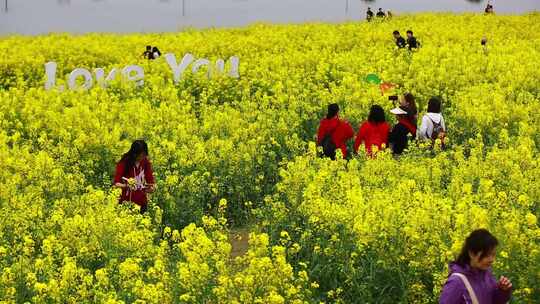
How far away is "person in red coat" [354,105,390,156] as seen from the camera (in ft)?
34.3

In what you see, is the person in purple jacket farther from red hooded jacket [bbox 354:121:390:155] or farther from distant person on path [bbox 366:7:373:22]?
distant person on path [bbox 366:7:373:22]

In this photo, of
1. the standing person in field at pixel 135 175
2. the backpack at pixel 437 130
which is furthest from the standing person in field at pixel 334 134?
the standing person in field at pixel 135 175

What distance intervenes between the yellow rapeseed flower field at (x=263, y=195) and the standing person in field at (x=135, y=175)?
7.9 inches

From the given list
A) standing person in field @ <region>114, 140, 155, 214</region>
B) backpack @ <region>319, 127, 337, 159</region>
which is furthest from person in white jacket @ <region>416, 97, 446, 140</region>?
standing person in field @ <region>114, 140, 155, 214</region>

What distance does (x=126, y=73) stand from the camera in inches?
684

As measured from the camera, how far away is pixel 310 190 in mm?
8258

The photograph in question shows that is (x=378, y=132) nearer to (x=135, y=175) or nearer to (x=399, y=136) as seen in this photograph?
(x=399, y=136)

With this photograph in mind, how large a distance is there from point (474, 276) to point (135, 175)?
4.75m

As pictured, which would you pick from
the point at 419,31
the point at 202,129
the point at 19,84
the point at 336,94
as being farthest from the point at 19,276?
the point at 419,31

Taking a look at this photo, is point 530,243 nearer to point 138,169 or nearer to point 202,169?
point 138,169

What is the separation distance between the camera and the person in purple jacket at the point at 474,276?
4.69 m

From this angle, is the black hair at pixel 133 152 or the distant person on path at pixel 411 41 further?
the distant person on path at pixel 411 41

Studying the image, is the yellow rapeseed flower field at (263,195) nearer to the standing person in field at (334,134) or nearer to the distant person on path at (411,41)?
the standing person in field at (334,134)

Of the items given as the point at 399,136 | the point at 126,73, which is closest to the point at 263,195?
the point at 399,136
